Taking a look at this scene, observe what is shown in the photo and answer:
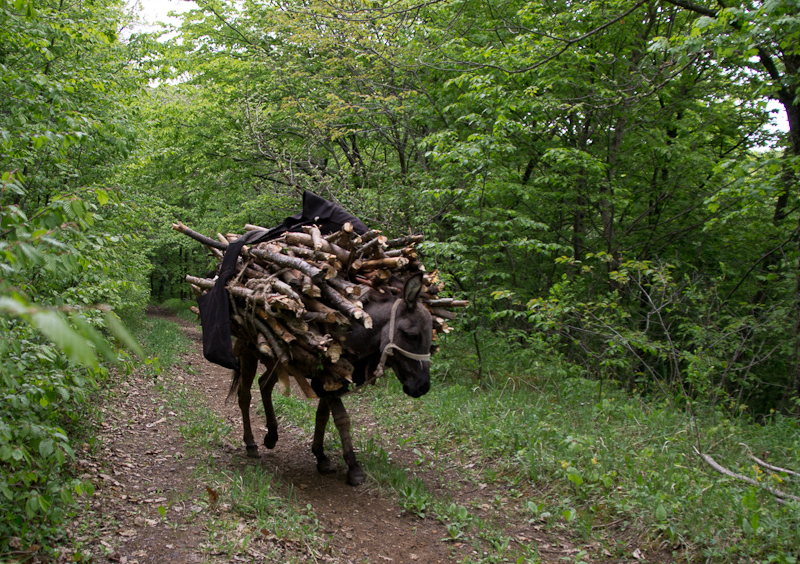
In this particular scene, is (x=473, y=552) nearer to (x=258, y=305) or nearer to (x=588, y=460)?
(x=588, y=460)

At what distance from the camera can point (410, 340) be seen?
17.7 feet

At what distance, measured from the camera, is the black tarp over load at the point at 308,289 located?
5.30 meters

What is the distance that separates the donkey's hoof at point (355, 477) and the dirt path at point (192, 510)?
0.07 meters

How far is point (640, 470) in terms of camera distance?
5.26 metres

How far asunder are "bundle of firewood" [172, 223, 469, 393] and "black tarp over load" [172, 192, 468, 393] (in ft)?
0.03

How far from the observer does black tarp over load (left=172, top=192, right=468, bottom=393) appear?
5301 mm

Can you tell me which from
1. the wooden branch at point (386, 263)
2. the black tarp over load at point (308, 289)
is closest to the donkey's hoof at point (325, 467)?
the black tarp over load at point (308, 289)

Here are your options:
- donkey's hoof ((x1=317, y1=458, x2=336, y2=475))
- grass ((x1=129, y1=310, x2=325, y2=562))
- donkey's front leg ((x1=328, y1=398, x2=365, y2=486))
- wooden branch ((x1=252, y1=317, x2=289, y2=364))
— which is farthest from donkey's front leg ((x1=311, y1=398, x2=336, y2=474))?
wooden branch ((x1=252, y1=317, x2=289, y2=364))

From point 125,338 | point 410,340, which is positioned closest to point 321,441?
point 410,340

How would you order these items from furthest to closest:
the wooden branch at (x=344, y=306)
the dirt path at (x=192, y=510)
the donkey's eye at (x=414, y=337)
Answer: the donkey's eye at (x=414, y=337) < the wooden branch at (x=344, y=306) < the dirt path at (x=192, y=510)

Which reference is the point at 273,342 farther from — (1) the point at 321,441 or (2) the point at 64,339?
(2) the point at 64,339

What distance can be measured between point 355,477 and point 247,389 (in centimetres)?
195

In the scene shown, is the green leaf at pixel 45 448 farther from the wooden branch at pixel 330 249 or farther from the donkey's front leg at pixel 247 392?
the donkey's front leg at pixel 247 392

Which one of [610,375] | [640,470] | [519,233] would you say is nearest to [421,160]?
[519,233]
